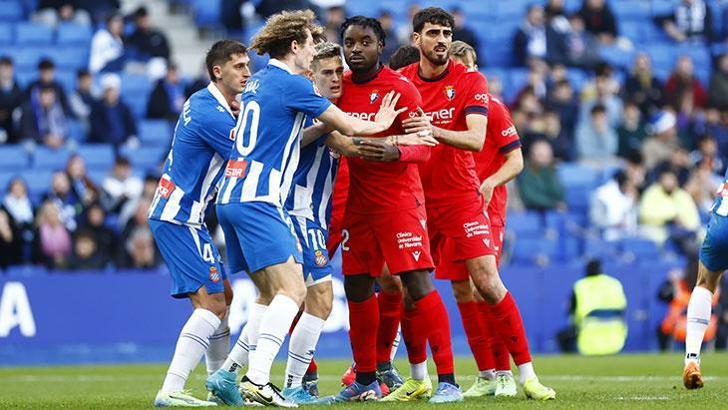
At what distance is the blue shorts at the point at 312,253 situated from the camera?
1053 centimetres

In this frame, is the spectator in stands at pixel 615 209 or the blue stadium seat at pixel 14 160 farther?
the spectator in stands at pixel 615 209

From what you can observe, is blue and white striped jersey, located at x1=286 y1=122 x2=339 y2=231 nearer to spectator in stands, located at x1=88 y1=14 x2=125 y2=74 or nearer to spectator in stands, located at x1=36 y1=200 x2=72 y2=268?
spectator in stands, located at x1=36 y1=200 x2=72 y2=268

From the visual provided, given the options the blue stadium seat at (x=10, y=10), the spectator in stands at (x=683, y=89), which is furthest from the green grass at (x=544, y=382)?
the blue stadium seat at (x=10, y=10)

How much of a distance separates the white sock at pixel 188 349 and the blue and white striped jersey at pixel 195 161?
0.77 meters

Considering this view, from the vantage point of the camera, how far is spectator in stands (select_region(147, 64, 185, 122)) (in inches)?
853

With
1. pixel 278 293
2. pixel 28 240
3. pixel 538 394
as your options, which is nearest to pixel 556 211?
pixel 28 240

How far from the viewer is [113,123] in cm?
2112

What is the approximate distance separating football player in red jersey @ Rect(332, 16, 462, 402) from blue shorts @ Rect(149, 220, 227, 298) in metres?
0.97

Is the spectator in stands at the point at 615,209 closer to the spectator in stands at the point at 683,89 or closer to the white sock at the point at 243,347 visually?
the spectator in stands at the point at 683,89

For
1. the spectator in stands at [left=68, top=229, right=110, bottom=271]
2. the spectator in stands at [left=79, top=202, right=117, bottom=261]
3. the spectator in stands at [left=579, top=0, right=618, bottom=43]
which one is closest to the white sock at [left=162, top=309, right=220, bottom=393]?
the spectator in stands at [left=68, top=229, right=110, bottom=271]

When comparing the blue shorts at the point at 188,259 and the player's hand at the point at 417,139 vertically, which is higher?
the player's hand at the point at 417,139

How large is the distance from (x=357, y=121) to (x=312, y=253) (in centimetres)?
113

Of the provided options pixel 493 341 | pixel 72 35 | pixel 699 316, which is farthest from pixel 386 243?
pixel 72 35

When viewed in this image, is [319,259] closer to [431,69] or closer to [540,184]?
[431,69]
